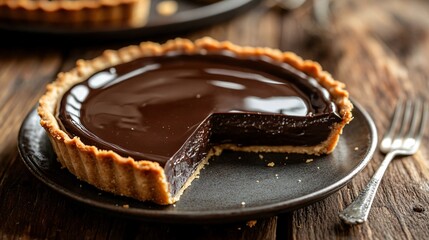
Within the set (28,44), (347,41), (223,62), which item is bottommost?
(28,44)

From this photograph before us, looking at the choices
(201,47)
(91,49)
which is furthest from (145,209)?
(91,49)

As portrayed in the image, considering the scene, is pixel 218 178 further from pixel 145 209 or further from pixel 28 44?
pixel 28 44

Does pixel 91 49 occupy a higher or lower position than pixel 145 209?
lower

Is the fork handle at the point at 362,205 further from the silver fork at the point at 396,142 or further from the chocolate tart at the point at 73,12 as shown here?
the chocolate tart at the point at 73,12

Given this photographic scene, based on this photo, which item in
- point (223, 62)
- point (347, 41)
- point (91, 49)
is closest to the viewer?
point (223, 62)

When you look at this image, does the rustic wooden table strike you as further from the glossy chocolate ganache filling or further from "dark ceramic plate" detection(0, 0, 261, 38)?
the glossy chocolate ganache filling

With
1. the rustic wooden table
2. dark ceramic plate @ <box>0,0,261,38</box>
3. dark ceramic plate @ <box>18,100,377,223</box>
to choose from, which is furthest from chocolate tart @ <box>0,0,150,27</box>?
dark ceramic plate @ <box>18,100,377,223</box>

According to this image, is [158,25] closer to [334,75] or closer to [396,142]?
[334,75]
